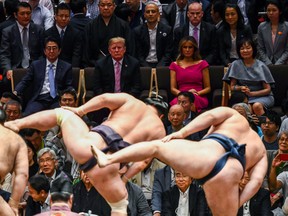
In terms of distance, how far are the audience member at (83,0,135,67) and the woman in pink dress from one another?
45 centimetres

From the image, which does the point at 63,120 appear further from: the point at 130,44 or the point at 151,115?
the point at 130,44

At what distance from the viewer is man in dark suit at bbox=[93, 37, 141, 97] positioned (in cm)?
998

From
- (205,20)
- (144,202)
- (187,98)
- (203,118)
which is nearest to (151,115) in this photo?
(203,118)

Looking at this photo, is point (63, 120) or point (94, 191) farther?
point (94, 191)

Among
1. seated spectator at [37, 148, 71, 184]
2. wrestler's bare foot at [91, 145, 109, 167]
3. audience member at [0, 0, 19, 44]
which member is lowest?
seated spectator at [37, 148, 71, 184]

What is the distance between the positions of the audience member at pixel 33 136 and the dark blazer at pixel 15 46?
96 cm

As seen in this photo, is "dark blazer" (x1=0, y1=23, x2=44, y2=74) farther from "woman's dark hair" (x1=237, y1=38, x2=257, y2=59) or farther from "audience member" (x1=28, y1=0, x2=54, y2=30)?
"woman's dark hair" (x1=237, y1=38, x2=257, y2=59)

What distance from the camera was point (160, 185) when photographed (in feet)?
29.6

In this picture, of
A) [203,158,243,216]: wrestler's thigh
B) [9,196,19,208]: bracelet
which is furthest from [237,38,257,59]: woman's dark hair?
[9,196,19,208]: bracelet

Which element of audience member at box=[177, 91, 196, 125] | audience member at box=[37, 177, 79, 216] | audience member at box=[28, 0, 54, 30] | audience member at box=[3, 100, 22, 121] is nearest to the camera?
audience member at box=[37, 177, 79, 216]

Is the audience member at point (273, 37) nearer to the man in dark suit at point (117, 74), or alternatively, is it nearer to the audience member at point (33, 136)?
the man in dark suit at point (117, 74)

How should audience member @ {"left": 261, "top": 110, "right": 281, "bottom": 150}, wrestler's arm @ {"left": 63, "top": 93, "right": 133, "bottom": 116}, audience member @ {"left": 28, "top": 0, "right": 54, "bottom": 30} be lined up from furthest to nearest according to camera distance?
audience member @ {"left": 28, "top": 0, "right": 54, "bottom": 30}
audience member @ {"left": 261, "top": 110, "right": 281, "bottom": 150}
wrestler's arm @ {"left": 63, "top": 93, "right": 133, "bottom": 116}

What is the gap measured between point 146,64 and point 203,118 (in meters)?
2.76

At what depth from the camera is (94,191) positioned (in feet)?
28.9
